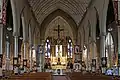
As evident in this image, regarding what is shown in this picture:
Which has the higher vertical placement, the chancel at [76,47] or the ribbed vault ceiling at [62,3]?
the ribbed vault ceiling at [62,3]

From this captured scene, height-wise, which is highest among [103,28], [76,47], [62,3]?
[62,3]

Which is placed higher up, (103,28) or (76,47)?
(103,28)

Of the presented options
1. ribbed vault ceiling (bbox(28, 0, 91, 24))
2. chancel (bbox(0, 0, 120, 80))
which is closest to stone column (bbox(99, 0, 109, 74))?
chancel (bbox(0, 0, 120, 80))

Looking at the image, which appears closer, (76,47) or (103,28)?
(103,28)

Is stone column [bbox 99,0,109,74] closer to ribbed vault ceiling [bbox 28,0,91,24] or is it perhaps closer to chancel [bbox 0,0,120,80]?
chancel [bbox 0,0,120,80]

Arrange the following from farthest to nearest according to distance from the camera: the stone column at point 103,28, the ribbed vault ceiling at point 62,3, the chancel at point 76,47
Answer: the ribbed vault ceiling at point 62,3
the stone column at point 103,28
the chancel at point 76,47

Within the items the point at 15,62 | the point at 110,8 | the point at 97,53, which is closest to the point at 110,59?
the point at 97,53

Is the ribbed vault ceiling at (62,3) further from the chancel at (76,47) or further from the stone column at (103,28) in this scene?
the stone column at (103,28)

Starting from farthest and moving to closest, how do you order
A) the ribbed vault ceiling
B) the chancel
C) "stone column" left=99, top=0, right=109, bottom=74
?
the ribbed vault ceiling, "stone column" left=99, top=0, right=109, bottom=74, the chancel

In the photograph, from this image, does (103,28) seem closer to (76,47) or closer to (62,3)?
(76,47)

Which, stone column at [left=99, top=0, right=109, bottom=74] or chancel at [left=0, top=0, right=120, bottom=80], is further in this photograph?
stone column at [left=99, top=0, right=109, bottom=74]

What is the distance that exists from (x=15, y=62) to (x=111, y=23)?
39.9ft

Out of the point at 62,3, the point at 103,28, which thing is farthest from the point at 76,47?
the point at 103,28

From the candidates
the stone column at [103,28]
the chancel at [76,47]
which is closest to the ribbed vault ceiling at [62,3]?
the chancel at [76,47]
